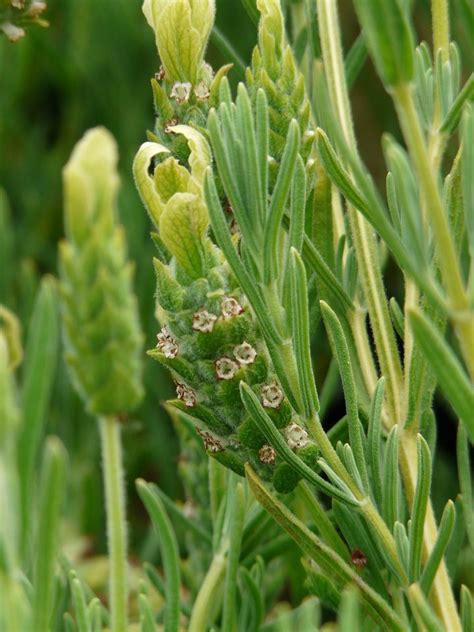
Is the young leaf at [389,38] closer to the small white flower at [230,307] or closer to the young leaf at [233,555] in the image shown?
the small white flower at [230,307]

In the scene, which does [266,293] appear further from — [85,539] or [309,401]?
[85,539]

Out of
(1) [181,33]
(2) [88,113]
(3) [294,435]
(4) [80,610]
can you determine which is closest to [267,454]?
(3) [294,435]

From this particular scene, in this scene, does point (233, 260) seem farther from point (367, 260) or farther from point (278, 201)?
point (367, 260)

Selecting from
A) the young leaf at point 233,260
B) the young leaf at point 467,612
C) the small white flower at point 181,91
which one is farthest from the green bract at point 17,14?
the young leaf at point 467,612

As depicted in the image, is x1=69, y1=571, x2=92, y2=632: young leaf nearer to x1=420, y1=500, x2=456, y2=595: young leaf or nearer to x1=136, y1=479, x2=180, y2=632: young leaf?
x1=136, y1=479, x2=180, y2=632: young leaf

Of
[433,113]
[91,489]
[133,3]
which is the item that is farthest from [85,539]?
[133,3]
